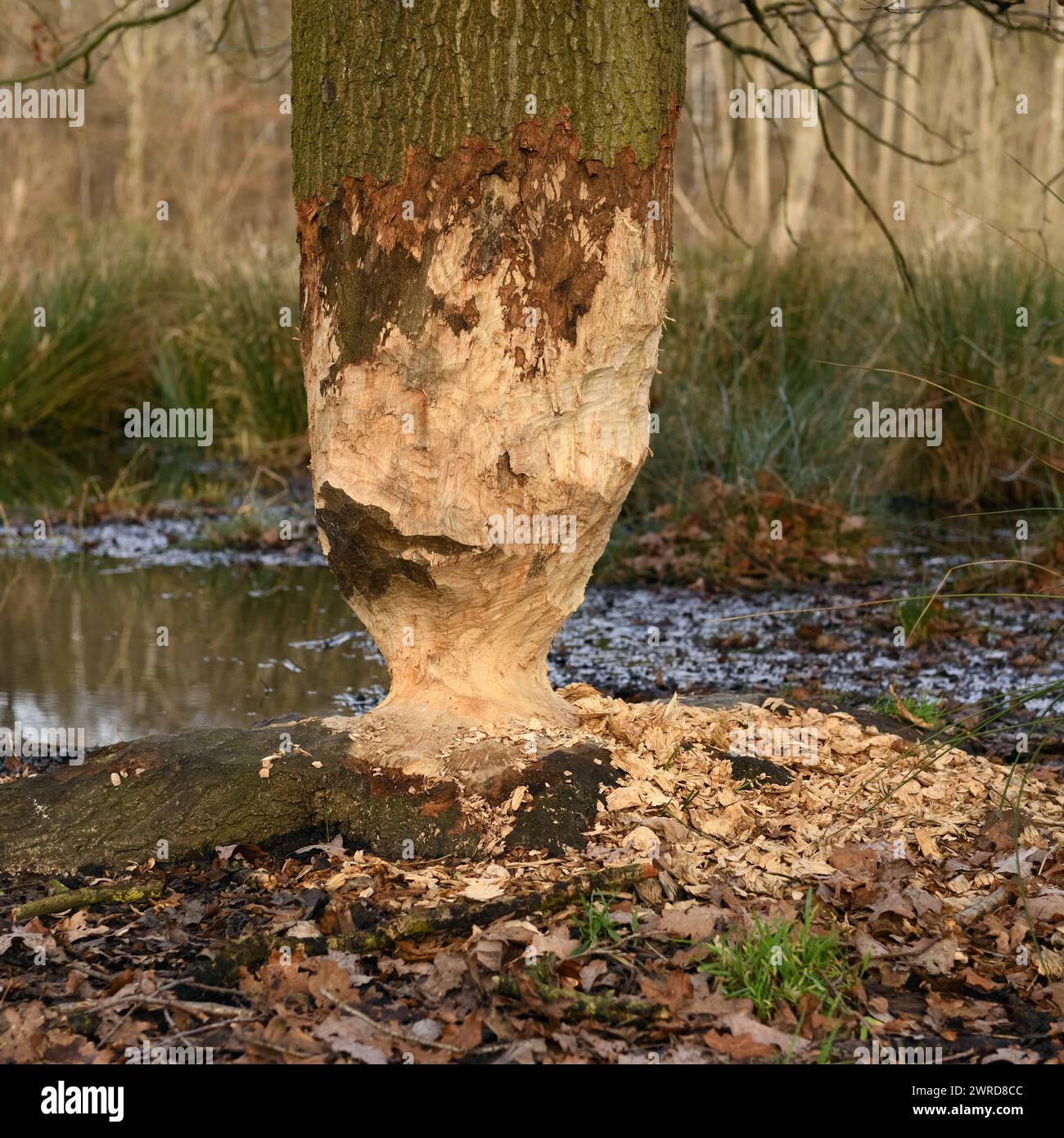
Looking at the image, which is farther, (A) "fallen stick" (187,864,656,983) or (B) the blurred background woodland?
(B) the blurred background woodland

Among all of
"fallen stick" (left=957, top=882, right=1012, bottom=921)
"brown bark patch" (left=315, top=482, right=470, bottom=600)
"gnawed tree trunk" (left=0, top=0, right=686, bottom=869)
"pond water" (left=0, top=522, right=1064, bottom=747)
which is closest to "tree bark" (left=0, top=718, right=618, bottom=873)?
"gnawed tree trunk" (left=0, top=0, right=686, bottom=869)

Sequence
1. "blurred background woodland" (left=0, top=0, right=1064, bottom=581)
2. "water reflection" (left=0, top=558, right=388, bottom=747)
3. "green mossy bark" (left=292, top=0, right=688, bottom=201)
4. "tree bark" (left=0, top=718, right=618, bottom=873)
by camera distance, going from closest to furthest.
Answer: "green mossy bark" (left=292, top=0, right=688, bottom=201), "tree bark" (left=0, top=718, right=618, bottom=873), "water reflection" (left=0, top=558, right=388, bottom=747), "blurred background woodland" (left=0, top=0, right=1064, bottom=581)

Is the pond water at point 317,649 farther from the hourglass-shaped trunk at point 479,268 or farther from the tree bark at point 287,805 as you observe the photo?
the hourglass-shaped trunk at point 479,268

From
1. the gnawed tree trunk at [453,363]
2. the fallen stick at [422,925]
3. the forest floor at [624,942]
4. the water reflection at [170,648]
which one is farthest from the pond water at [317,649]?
the fallen stick at [422,925]

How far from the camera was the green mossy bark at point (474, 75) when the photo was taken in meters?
3.11

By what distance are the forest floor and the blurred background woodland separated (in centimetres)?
123

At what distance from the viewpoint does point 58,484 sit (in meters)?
10.5

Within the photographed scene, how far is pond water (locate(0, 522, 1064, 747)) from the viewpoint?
534 cm

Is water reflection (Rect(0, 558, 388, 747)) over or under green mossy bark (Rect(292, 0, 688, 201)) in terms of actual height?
under

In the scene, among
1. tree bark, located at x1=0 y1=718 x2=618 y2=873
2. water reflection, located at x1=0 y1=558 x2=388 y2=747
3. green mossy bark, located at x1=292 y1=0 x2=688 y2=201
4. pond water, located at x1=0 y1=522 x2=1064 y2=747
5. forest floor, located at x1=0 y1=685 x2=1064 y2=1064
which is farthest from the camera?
pond water, located at x1=0 y1=522 x2=1064 y2=747

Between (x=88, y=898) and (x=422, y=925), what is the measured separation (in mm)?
837

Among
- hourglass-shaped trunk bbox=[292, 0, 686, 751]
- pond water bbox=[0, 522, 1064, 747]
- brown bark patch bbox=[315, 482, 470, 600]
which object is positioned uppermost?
hourglass-shaped trunk bbox=[292, 0, 686, 751]

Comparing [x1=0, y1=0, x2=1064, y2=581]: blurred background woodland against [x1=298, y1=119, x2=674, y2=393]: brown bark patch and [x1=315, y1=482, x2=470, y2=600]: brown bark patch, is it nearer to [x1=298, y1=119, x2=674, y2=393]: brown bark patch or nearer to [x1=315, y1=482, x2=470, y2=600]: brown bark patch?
[x1=298, y1=119, x2=674, y2=393]: brown bark patch

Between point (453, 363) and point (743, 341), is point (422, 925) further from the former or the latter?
point (743, 341)
